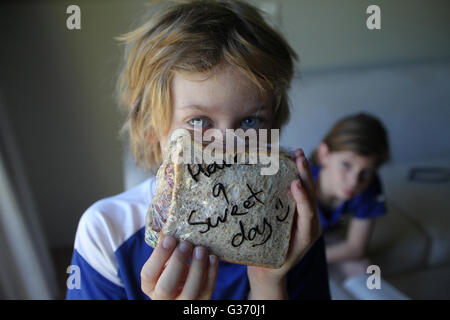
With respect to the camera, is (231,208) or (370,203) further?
(370,203)

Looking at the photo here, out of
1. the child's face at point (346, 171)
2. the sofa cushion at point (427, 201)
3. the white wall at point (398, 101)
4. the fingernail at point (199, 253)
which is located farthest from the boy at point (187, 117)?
the sofa cushion at point (427, 201)

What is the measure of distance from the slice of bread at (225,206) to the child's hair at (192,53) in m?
0.13

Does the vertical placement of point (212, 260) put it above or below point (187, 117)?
below

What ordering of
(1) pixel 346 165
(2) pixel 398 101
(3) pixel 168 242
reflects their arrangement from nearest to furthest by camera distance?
1. (3) pixel 168 242
2. (1) pixel 346 165
3. (2) pixel 398 101

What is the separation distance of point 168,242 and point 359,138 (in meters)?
0.98

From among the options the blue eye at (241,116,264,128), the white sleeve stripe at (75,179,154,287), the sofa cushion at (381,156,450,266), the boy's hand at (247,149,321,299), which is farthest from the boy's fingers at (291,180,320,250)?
the sofa cushion at (381,156,450,266)

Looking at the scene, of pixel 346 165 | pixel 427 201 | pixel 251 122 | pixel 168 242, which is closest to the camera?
Answer: pixel 168 242

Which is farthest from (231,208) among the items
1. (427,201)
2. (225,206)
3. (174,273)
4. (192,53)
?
(427,201)

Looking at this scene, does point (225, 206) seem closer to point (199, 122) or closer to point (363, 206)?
point (199, 122)

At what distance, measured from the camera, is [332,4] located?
3.09 feet

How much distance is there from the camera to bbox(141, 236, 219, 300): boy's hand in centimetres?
42

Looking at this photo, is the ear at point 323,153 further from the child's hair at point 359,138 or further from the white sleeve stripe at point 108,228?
the white sleeve stripe at point 108,228

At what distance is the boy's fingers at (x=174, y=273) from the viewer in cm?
42

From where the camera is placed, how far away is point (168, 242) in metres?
0.42
